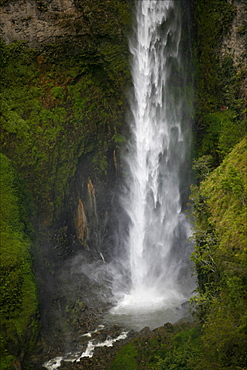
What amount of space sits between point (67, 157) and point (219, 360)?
46.7 feet

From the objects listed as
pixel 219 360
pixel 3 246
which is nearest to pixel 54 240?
pixel 3 246

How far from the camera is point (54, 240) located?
22.1 meters

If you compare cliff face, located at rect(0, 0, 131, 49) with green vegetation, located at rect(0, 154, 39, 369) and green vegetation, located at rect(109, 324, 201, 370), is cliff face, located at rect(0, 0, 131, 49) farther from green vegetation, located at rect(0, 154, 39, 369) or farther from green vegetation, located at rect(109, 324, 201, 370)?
green vegetation, located at rect(109, 324, 201, 370)

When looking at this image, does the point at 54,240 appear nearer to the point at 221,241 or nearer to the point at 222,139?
the point at 222,139

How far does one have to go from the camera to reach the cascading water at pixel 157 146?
75.3 ft

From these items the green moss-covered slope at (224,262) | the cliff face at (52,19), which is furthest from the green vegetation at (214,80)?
the green moss-covered slope at (224,262)

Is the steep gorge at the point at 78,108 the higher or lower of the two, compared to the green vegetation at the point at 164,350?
higher

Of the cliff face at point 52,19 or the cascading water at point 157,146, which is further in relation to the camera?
the cascading water at point 157,146

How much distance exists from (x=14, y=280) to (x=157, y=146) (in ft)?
35.7

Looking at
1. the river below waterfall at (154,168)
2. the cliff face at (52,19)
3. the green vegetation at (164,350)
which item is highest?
the cliff face at (52,19)

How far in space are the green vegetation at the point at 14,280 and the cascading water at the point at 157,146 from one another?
22.4 ft

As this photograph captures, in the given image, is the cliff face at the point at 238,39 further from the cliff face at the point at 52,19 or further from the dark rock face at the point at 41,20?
the dark rock face at the point at 41,20

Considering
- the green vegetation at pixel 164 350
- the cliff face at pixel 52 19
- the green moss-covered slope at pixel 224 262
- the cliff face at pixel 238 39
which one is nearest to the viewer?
the green moss-covered slope at pixel 224 262

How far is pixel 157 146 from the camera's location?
2358cm
